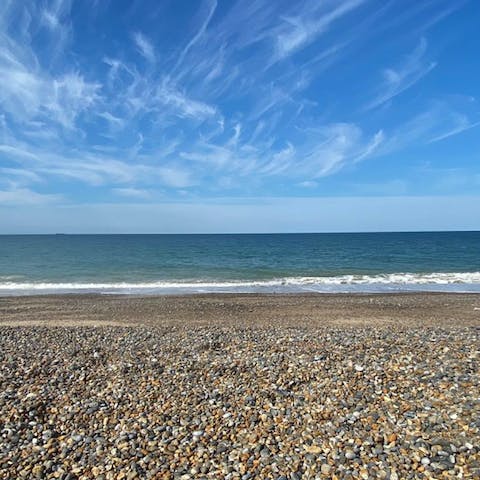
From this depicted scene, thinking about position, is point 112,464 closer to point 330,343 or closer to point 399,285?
point 330,343

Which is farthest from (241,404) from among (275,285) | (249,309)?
(275,285)

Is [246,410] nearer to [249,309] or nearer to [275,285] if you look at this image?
[249,309]

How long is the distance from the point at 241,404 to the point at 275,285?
77.5 feet

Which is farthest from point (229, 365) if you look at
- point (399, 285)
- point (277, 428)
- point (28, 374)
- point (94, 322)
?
point (399, 285)

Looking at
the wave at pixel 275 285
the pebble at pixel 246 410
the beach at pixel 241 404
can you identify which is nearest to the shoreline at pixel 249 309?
the wave at pixel 275 285

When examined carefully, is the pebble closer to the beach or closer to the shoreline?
the beach

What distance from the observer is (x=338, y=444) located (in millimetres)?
5391

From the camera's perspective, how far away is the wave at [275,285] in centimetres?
2780

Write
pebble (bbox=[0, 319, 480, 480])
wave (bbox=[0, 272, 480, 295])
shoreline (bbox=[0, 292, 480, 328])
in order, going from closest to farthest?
1. pebble (bbox=[0, 319, 480, 480])
2. shoreline (bbox=[0, 292, 480, 328])
3. wave (bbox=[0, 272, 480, 295])

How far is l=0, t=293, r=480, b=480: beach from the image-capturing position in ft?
16.8

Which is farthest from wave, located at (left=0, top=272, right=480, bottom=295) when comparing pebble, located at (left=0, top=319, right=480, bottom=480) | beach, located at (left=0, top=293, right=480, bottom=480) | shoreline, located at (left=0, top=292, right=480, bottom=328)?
pebble, located at (left=0, top=319, right=480, bottom=480)

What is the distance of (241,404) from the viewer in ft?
21.9

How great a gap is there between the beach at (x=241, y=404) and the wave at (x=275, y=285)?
51.8 feet

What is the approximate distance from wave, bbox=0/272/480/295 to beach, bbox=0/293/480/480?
15782 millimetres
